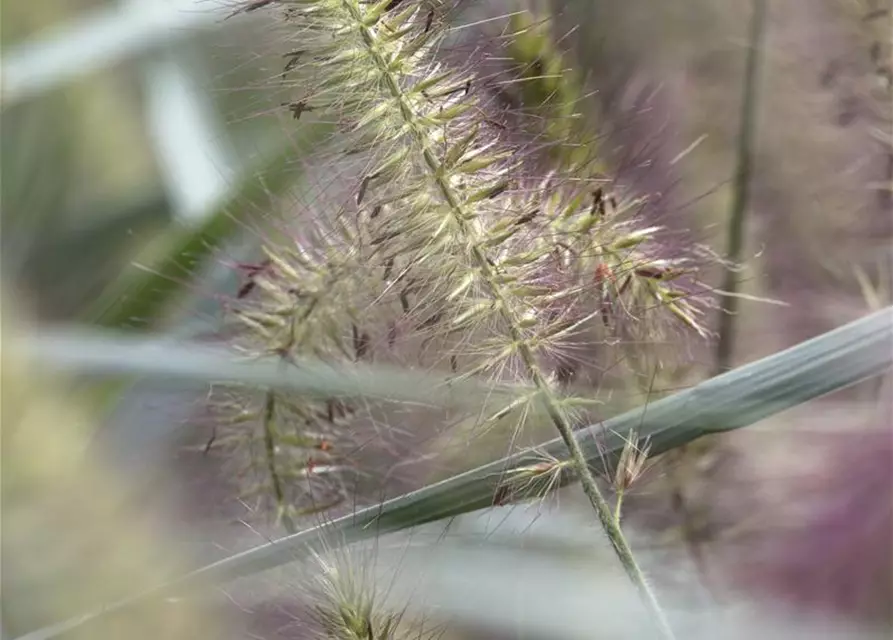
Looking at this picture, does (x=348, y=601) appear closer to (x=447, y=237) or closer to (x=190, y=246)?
(x=447, y=237)

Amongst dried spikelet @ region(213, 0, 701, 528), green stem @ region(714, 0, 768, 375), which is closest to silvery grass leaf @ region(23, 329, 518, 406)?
dried spikelet @ region(213, 0, 701, 528)

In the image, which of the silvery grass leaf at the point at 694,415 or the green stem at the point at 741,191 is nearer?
the silvery grass leaf at the point at 694,415

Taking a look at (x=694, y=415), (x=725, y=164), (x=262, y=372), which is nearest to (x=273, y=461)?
(x=262, y=372)

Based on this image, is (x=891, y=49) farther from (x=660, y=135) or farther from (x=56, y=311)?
(x=56, y=311)

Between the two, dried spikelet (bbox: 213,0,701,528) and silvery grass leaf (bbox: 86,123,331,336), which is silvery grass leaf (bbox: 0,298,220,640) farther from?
dried spikelet (bbox: 213,0,701,528)

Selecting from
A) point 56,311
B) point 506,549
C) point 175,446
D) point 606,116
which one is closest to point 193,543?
point 175,446

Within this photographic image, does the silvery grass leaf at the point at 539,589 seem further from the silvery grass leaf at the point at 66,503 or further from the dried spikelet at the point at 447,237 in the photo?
the silvery grass leaf at the point at 66,503

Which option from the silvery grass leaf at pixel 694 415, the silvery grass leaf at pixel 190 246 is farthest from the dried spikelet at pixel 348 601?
the silvery grass leaf at pixel 190 246
